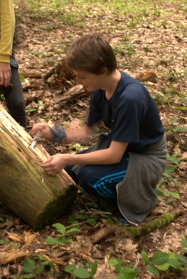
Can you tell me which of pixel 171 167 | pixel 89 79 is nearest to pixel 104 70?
pixel 89 79

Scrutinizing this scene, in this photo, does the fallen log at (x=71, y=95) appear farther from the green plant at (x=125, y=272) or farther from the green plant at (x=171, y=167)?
the green plant at (x=125, y=272)

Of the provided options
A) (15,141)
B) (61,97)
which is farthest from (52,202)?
(61,97)

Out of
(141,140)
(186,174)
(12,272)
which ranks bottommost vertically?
(186,174)

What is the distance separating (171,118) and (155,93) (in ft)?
2.24

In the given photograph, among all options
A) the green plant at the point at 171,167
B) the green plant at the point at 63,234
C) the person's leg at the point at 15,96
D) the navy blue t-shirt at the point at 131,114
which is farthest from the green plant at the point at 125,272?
the person's leg at the point at 15,96

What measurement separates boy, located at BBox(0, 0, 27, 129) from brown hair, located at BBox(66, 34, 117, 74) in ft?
3.80

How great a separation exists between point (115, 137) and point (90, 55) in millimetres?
658

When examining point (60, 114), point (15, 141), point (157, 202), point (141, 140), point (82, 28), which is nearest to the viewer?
point (15, 141)

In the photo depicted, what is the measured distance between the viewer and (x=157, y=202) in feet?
11.0

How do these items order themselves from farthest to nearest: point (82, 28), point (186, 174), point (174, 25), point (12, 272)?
point (174, 25), point (82, 28), point (186, 174), point (12, 272)

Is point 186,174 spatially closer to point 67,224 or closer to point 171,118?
point 171,118

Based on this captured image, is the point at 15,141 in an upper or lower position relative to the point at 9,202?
upper

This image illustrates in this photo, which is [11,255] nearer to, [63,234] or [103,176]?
[63,234]

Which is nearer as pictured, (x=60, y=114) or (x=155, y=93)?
(x=60, y=114)
